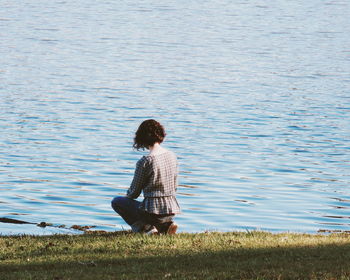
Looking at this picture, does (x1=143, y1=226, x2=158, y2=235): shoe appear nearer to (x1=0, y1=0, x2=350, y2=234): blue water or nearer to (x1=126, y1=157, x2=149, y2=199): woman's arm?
(x1=126, y1=157, x2=149, y2=199): woman's arm

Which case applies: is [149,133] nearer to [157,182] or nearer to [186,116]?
[157,182]

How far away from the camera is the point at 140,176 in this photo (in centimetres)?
1105

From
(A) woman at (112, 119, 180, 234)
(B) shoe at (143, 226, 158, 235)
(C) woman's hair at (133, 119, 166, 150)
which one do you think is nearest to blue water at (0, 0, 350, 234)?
(A) woman at (112, 119, 180, 234)

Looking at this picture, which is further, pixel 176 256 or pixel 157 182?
pixel 157 182

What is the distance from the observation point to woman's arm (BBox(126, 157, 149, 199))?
36.1ft

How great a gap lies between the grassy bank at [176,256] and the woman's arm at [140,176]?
0.61m

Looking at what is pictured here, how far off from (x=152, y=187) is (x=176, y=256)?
159cm

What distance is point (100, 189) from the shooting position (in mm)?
18250

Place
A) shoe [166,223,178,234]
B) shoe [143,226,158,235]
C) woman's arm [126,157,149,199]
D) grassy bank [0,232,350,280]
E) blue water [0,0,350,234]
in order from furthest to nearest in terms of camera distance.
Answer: blue water [0,0,350,234], shoe [166,223,178,234], shoe [143,226,158,235], woman's arm [126,157,149,199], grassy bank [0,232,350,280]

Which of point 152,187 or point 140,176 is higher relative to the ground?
point 140,176

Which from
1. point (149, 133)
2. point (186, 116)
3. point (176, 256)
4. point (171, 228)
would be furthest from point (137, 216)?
point (186, 116)

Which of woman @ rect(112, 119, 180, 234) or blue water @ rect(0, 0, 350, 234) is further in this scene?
blue water @ rect(0, 0, 350, 234)

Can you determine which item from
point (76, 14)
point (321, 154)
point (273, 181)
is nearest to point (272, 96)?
point (321, 154)

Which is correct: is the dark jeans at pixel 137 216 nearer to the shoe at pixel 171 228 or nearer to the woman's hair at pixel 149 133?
the shoe at pixel 171 228
